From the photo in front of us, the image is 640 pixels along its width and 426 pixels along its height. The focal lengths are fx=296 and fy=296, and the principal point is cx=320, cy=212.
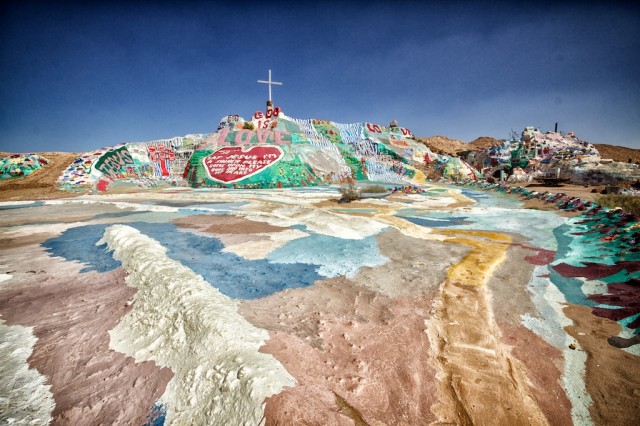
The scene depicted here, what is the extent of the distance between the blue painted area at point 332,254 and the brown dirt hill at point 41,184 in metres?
18.2

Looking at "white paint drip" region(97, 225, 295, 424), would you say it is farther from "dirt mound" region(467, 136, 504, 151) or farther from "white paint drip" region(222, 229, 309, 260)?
"dirt mound" region(467, 136, 504, 151)

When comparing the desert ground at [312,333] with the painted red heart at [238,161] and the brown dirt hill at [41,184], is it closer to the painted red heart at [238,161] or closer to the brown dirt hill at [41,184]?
the brown dirt hill at [41,184]

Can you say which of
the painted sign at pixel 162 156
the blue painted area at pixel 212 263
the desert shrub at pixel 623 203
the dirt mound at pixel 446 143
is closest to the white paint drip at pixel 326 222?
the blue painted area at pixel 212 263

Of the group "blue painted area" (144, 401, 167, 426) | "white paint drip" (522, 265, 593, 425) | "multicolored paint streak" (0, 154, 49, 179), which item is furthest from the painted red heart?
"blue painted area" (144, 401, 167, 426)

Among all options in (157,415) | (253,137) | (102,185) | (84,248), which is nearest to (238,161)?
(253,137)

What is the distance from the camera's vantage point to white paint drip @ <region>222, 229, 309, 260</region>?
20.7 ft

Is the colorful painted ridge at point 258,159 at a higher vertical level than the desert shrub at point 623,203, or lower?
higher

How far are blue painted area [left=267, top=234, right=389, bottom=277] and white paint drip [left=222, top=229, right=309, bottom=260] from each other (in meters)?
0.20

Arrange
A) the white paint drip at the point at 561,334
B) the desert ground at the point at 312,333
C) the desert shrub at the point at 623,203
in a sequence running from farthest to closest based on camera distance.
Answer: the desert shrub at the point at 623,203, the white paint drip at the point at 561,334, the desert ground at the point at 312,333

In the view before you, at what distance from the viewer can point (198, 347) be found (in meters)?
2.91

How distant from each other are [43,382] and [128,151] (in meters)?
28.8

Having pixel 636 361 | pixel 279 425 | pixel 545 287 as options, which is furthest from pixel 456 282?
pixel 279 425

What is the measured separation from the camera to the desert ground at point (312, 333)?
2.42m

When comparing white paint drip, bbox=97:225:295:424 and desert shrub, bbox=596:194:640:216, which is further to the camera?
desert shrub, bbox=596:194:640:216
